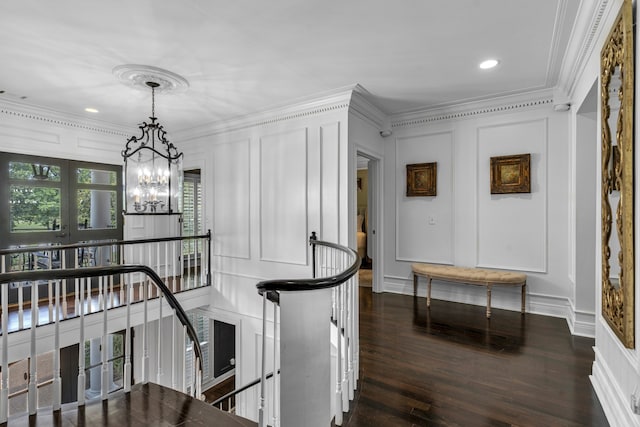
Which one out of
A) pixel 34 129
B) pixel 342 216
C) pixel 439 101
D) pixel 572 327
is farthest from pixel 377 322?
pixel 34 129

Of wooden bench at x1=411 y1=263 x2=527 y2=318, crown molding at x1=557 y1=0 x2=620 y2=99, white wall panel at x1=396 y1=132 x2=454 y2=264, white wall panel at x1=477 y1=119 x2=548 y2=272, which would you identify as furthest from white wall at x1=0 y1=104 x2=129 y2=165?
crown molding at x1=557 y1=0 x2=620 y2=99

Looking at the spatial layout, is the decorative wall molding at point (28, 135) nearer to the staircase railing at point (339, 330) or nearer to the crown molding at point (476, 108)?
the staircase railing at point (339, 330)

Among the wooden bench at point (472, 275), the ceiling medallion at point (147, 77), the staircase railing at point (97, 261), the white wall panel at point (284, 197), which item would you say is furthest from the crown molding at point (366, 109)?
the staircase railing at point (97, 261)

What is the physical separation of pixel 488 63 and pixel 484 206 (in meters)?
1.98

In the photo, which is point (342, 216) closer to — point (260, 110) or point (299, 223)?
point (299, 223)

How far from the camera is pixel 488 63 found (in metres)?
3.46

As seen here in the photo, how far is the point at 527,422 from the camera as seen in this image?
84.1 inches

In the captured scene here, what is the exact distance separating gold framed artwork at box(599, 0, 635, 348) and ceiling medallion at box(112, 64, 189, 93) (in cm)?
390

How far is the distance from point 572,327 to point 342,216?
2897mm

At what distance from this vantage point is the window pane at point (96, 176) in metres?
5.38

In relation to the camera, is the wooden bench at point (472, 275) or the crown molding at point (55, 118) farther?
the crown molding at point (55, 118)

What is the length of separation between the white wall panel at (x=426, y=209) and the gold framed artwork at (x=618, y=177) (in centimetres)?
253

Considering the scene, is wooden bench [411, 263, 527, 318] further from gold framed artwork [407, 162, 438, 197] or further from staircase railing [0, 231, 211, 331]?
staircase railing [0, 231, 211, 331]

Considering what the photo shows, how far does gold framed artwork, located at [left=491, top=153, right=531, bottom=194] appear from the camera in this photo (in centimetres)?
431
